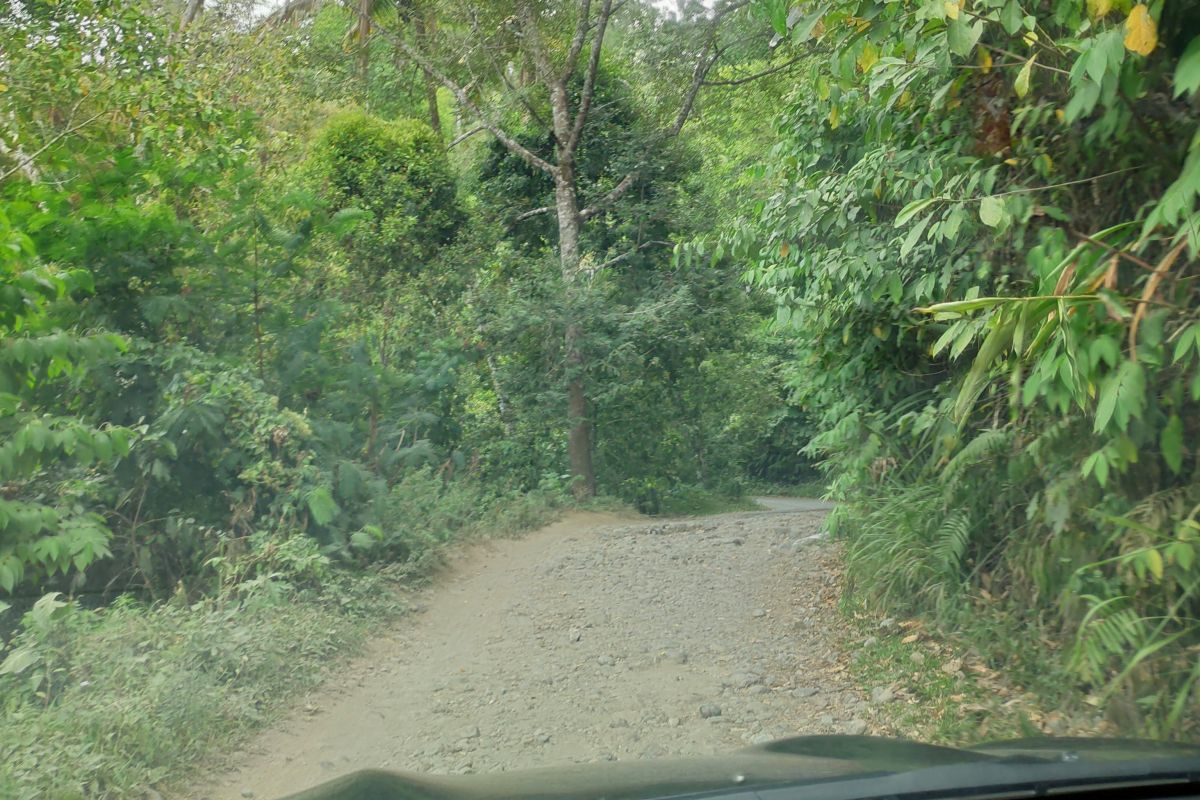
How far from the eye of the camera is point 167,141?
10.6 meters

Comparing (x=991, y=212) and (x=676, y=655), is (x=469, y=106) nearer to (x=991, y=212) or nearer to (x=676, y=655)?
(x=676, y=655)

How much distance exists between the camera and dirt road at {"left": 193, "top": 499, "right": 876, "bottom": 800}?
5.93 metres

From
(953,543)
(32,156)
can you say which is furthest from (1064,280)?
(32,156)

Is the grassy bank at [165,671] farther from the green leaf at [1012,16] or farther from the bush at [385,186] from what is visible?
the bush at [385,186]

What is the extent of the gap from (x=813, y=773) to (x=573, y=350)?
47.5ft

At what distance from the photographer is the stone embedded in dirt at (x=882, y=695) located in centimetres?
643

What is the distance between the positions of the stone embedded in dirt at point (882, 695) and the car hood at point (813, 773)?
2739mm

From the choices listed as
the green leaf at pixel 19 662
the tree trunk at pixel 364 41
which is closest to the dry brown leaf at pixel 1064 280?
the green leaf at pixel 19 662

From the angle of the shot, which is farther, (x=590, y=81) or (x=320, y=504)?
(x=590, y=81)

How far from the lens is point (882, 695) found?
651cm

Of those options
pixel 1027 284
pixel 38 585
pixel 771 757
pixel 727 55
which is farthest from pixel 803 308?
pixel 727 55

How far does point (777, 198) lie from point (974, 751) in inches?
209

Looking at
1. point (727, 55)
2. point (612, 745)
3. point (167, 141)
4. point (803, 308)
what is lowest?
point (612, 745)

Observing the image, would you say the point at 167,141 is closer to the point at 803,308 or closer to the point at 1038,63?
the point at 803,308
